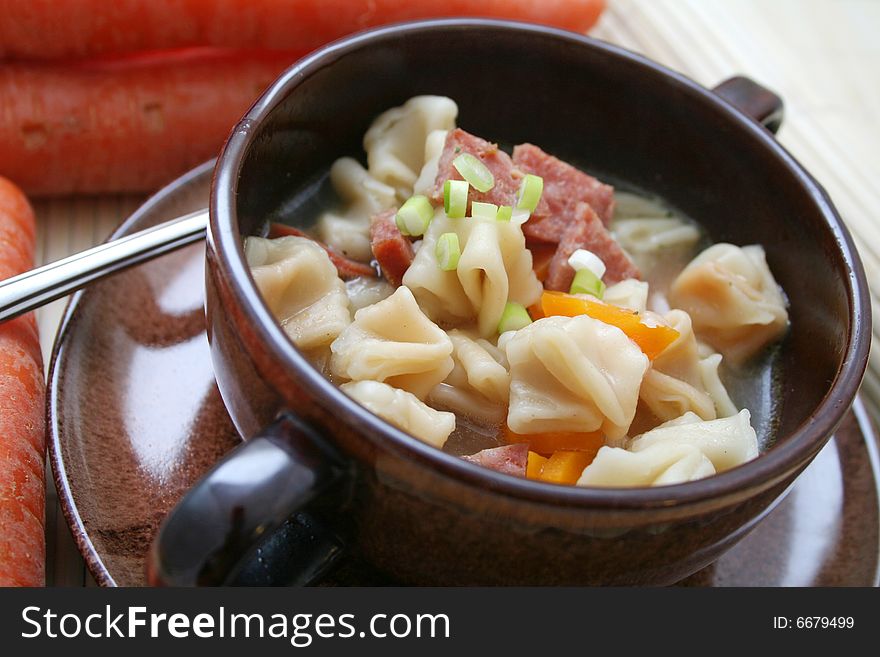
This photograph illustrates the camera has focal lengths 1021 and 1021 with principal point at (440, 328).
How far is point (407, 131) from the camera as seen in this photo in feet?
7.10

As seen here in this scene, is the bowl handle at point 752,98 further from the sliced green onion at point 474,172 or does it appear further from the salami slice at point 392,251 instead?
the salami slice at point 392,251

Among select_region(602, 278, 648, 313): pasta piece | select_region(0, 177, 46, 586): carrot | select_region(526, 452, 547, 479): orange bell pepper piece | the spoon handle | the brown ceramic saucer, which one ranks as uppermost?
select_region(602, 278, 648, 313): pasta piece

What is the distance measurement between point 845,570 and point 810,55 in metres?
2.04

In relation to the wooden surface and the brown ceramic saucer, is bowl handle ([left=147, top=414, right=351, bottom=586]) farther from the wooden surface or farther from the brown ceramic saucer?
the wooden surface

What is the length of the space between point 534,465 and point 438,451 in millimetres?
369

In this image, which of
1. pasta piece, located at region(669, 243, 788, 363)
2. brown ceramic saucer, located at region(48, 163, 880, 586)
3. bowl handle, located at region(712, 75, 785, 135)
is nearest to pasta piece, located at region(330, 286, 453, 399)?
brown ceramic saucer, located at region(48, 163, 880, 586)

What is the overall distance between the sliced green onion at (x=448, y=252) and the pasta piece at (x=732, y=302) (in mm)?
536

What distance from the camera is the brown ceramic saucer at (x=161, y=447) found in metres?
1.71

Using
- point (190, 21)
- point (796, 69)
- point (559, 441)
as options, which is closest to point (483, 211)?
point (559, 441)

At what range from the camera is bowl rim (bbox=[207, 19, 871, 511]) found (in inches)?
51.8

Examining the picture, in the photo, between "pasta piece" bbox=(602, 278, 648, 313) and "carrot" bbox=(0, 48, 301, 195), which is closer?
"pasta piece" bbox=(602, 278, 648, 313)

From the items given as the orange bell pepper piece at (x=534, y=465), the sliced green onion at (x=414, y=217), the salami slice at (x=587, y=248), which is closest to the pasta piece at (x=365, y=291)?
the sliced green onion at (x=414, y=217)

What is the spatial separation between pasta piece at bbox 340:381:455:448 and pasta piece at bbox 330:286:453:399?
47 millimetres

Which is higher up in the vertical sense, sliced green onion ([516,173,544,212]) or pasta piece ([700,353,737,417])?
sliced green onion ([516,173,544,212])
